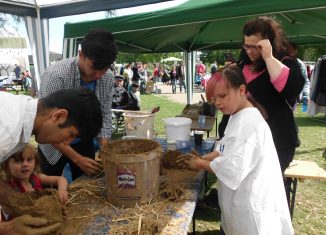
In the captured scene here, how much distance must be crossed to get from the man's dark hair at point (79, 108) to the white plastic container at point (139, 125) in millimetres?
1680

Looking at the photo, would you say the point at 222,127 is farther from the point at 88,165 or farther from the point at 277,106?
the point at 88,165

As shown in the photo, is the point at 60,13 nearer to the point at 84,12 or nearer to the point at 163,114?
the point at 84,12

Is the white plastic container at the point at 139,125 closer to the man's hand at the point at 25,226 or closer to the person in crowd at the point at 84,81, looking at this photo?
the person in crowd at the point at 84,81

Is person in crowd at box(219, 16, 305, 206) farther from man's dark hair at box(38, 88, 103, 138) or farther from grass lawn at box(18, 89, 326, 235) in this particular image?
grass lawn at box(18, 89, 326, 235)

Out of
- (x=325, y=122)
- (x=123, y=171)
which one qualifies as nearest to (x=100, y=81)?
(x=123, y=171)

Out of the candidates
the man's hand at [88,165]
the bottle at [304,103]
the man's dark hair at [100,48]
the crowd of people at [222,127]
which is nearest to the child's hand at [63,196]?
the crowd of people at [222,127]

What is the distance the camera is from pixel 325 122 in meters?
8.84

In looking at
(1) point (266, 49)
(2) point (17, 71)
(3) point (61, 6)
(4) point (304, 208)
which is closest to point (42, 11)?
(3) point (61, 6)

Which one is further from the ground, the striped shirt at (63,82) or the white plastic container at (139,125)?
the striped shirt at (63,82)

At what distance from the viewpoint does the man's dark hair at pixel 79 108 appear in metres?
1.31

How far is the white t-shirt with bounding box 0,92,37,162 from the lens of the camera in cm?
116

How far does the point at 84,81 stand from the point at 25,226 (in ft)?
4.59

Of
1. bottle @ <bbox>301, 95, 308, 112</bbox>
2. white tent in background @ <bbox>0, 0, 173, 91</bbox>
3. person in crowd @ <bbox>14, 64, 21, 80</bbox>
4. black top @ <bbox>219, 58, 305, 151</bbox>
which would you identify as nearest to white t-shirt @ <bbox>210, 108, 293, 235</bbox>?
black top @ <bbox>219, 58, 305, 151</bbox>

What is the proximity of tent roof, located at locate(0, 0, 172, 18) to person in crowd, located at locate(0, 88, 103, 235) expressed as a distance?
11.5 feet
